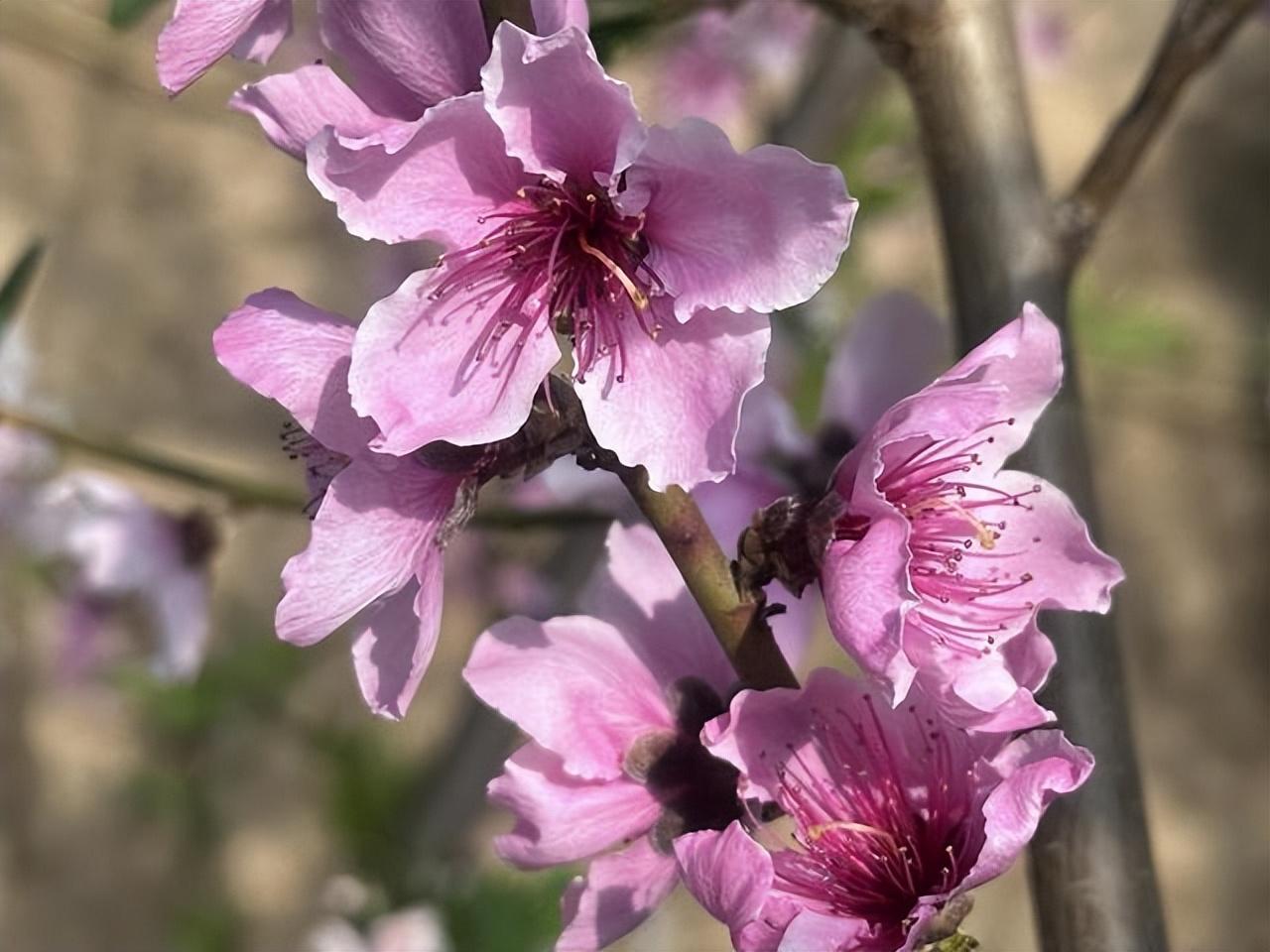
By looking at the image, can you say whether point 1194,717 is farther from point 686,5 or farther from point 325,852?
point 686,5

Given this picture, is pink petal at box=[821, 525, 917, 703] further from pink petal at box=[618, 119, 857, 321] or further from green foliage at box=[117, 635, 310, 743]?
green foliage at box=[117, 635, 310, 743]

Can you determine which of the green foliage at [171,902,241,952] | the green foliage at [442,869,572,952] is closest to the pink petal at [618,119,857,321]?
the green foliage at [442,869,572,952]

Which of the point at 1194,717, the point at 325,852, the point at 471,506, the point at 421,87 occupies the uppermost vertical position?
the point at 421,87

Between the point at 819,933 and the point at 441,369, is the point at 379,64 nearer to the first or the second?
the point at 441,369

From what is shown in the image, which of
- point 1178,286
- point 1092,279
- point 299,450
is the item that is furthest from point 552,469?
point 1178,286

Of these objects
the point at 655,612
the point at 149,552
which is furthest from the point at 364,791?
the point at 655,612

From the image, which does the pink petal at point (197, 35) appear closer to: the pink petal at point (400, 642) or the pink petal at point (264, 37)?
the pink petal at point (264, 37)

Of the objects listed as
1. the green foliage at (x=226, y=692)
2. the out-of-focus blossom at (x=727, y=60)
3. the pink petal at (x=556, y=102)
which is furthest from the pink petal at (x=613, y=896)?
the green foliage at (x=226, y=692)
